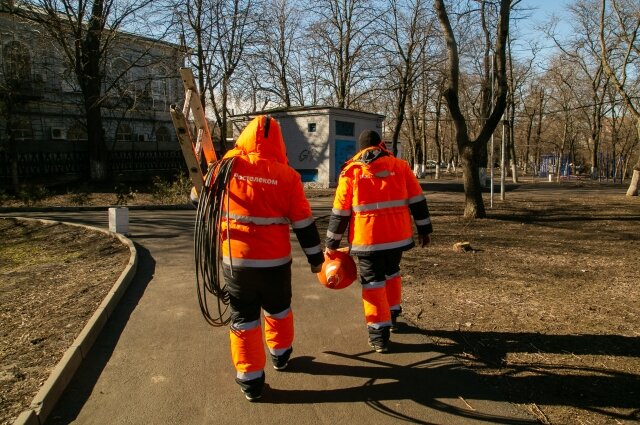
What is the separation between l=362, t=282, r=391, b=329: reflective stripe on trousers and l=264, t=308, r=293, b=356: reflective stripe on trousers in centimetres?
77

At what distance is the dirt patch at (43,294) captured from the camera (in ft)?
11.8

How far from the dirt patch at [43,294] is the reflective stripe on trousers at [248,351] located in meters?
1.41

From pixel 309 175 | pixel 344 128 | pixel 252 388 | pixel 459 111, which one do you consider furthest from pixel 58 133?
pixel 252 388

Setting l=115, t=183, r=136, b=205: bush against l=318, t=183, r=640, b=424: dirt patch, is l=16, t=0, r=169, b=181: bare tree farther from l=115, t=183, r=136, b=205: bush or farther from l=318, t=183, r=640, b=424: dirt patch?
l=318, t=183, r=640, b=424: dirt patch

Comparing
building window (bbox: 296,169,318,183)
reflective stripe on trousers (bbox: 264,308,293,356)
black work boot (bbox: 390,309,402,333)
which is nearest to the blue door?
building window (bbox: 296,169,318,183)

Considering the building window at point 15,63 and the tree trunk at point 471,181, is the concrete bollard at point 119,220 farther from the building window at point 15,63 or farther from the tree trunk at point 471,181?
the building window at point 15,63

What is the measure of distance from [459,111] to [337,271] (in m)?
9.05

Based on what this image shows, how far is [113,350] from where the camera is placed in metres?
4.20

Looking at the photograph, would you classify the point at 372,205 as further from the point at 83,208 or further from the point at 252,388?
the point at 83,208

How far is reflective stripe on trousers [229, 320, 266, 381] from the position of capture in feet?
10.8

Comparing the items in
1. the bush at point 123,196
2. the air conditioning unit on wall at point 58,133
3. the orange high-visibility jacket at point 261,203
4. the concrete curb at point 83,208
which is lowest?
the concrete curb at point 83,208

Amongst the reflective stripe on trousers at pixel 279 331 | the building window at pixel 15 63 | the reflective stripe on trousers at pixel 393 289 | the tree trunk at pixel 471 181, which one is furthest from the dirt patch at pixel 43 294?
the building window at pixel 15 63

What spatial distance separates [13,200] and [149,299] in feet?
44.3

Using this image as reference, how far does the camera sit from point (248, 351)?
3328 mm
